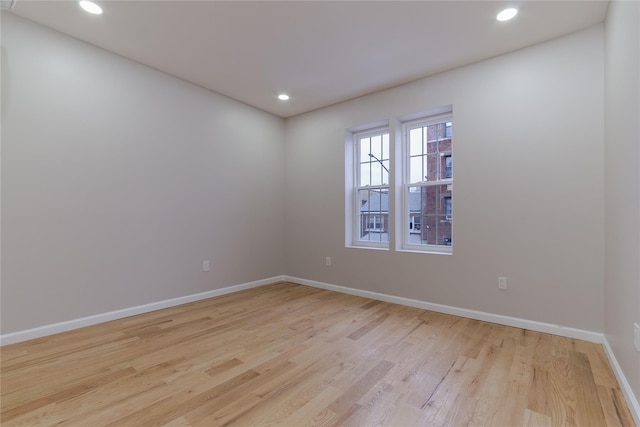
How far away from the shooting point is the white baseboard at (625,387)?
4.69ft

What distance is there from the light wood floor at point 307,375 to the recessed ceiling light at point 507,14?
2.51 m

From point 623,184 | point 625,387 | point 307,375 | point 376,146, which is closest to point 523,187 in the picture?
point 623,184

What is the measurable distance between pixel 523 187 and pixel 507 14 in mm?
Answer: 1394

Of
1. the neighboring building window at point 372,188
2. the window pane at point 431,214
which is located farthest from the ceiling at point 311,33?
the window pane at point 431,214

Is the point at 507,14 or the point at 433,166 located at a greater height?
the point at 507,14

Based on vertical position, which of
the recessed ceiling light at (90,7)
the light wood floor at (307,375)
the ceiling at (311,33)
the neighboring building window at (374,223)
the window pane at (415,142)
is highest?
the recessed ceiling light at (90,7)

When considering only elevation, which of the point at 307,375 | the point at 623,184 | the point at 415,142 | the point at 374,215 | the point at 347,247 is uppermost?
the point at 415,142

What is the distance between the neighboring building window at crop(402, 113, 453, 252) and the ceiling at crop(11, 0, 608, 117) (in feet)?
1.98

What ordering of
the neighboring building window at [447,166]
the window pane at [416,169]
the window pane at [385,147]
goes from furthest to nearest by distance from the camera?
the window pane at [385,147]
the window pane at [416,169]
the neighboring building window at [447,166]

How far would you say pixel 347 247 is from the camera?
3.88 m

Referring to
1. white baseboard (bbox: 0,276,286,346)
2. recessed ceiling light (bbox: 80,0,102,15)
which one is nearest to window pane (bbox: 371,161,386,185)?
white baseboard (bbox: 0,276,286,346)

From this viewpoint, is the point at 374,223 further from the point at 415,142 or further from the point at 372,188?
the point at 415,142

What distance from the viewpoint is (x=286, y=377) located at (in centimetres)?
185

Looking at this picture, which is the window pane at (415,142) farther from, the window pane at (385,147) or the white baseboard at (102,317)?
the white baseboard at (102,317)
